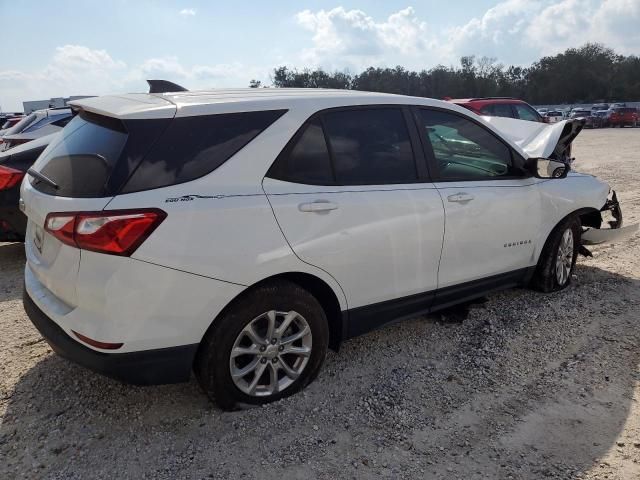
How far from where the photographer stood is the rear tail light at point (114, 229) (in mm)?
2422

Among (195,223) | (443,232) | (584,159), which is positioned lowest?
(584,159)

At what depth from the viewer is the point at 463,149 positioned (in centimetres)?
392

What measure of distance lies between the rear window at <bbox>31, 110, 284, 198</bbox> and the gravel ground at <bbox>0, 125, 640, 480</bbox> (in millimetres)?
1293

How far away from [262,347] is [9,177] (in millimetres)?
3871

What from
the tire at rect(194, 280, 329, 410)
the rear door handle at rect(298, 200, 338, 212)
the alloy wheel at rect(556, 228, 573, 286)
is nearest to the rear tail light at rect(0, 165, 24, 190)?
the tire at rect(194, 280, 329, 410)

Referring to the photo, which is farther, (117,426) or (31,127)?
(31,127)

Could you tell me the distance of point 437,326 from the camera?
4168 millimetres

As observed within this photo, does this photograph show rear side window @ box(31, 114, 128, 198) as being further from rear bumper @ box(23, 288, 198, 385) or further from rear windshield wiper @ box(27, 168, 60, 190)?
rear bumper @ box(23, 288, 198, 385)

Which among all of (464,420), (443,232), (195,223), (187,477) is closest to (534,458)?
(464,420)

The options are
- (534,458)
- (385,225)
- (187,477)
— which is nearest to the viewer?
(187,477)

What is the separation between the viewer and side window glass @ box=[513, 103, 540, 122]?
1364 centimetres

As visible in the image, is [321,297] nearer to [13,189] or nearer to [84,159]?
[84,159]

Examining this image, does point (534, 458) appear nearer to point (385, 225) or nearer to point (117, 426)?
point (385, 225)

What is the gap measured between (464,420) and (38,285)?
8.23ft
